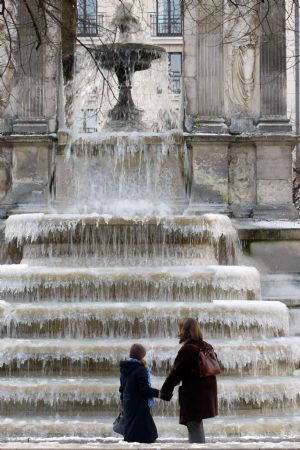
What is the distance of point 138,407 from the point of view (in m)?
8.69

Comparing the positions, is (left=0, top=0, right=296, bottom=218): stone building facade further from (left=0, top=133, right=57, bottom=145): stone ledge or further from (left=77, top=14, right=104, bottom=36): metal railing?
(left=77, top=14, right=104, bottom=36): metal railing

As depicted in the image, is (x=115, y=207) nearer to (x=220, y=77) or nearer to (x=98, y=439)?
(x=220, y=77)

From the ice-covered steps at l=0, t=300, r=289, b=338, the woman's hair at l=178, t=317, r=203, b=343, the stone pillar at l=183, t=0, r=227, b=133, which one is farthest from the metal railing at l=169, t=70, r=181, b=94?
the woman's hair at l=178, t=317, r=203, b=343

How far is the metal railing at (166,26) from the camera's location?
109 ft

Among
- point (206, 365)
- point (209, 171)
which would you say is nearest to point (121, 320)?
point (206, 365)

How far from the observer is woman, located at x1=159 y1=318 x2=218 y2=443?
29.1ft

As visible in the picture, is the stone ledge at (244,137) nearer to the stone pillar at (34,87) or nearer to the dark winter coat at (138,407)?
the stone pillar at (34,87)

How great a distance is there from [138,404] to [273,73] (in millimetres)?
9826

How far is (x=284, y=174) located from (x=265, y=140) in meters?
0.65

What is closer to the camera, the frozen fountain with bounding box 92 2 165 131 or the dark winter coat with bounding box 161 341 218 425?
the dark winter coat with bounding box 161 341 218 425

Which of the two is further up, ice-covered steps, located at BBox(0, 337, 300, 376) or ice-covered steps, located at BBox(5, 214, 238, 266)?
ice-covered steps, located at BBox(5, 214, 238, 266)

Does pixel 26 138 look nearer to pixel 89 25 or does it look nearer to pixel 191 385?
pixel 89 25

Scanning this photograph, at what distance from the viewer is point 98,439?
10000mm

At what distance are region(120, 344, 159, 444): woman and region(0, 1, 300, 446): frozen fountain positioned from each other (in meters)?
1.38
